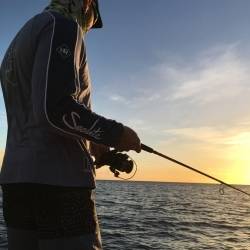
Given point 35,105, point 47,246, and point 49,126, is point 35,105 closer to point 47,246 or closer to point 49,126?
point 49,126

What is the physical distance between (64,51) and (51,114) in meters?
0.41

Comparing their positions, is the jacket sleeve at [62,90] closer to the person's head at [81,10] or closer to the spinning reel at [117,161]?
the person's head at [81,10]

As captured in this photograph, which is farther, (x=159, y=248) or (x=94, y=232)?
(x=159, y=248)

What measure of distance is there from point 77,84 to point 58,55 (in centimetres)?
21

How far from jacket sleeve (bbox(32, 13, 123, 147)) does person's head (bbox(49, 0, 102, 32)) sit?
0.71 feet

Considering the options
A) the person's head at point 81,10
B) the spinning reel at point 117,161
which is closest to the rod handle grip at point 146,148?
the spinning reel at point 117,161

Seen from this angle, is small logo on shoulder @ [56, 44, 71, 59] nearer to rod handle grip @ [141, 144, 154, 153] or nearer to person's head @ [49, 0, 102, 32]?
person's head @ [49, 0, 102, 32]

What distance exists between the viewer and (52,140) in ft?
9.30

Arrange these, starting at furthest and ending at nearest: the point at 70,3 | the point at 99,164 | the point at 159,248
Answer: the point at 159,248, the point at 99,164, the point at 70,3

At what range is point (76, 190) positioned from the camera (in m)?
2.83

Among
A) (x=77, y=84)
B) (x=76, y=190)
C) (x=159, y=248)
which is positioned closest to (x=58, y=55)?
(x=77, y=84)

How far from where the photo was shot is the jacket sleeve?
275 cm

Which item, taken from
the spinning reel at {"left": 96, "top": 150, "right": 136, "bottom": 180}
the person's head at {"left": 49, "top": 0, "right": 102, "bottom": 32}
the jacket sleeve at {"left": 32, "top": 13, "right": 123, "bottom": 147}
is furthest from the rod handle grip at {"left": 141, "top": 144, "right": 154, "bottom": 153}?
the person's head at {"left": 49, "top": 0, "right": 102, "bottom": 32}

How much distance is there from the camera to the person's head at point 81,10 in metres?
3.16
